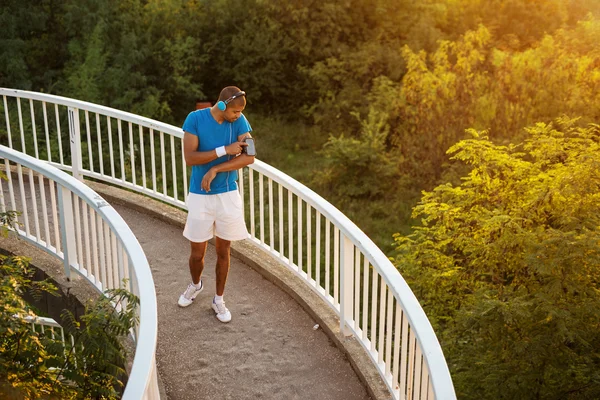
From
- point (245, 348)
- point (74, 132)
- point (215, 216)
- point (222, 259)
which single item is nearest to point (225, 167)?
point (215, 216)

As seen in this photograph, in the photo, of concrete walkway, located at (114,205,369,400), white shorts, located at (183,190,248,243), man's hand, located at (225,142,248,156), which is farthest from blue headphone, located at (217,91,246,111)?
concrete walkway, located at (114,205,369,400)

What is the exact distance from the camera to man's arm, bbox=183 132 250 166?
→ 5297mm

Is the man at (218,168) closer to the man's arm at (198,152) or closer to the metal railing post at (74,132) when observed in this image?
the man's arm at (198,152)

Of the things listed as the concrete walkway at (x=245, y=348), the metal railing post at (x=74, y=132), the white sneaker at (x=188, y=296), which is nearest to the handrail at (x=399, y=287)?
the concrete walkway at (x=245, y=348)

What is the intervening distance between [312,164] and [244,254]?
15.1 metres

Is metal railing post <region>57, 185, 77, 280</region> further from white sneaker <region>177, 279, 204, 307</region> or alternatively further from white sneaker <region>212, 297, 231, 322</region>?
white sneaker <region>212, 297, 231, 322</region>

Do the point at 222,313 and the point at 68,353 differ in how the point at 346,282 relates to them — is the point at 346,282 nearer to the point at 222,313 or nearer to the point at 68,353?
the point at 222,313

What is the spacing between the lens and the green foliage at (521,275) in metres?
8.11

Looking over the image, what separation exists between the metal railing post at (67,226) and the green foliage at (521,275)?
4.37m

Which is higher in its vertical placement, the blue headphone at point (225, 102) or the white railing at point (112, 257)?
the blue headphone at point (225, 102)

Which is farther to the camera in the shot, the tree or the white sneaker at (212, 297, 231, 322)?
the white sneaker at (212, 297, 231, 322)

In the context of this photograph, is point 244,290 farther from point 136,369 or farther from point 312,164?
point 312,164

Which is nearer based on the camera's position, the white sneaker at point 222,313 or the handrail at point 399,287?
the handrail at point 399,287

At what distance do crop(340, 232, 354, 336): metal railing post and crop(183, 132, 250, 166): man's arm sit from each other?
38.9 inches
